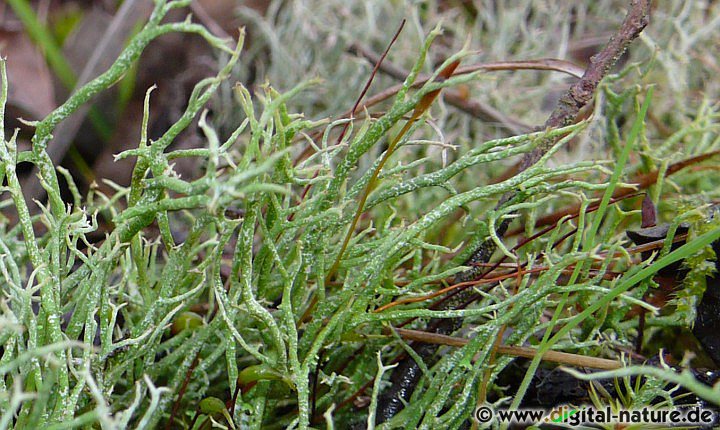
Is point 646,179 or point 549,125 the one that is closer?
point 549,125

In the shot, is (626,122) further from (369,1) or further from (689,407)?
(689,407)

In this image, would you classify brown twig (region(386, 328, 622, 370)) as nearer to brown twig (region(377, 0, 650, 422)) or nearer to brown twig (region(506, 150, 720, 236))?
brown twig (region(377, 0, 650, 422))

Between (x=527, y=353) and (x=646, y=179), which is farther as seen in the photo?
(x=646, y=179)

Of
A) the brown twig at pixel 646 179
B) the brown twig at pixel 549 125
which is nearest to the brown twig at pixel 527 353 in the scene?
the brown twig at pixel 549 125

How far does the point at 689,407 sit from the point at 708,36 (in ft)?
2.33

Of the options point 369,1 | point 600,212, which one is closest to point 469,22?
point 369,1

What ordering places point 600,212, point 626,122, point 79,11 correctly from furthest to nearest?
1. point 79,11
2. point 626,122
3. point 600,212

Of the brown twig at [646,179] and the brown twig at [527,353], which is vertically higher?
the brown twig at [646,179]

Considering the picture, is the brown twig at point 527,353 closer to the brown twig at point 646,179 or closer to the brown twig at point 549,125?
the brown twig at point 549,125

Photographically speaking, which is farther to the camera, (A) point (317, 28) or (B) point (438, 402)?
(A) point (317, 28)

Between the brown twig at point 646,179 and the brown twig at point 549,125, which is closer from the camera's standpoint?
the brown twig at point 549,125

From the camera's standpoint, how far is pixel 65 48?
1008mm

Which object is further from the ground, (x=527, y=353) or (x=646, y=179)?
(x=646, y=179)

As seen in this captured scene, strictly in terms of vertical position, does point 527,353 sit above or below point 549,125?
below
